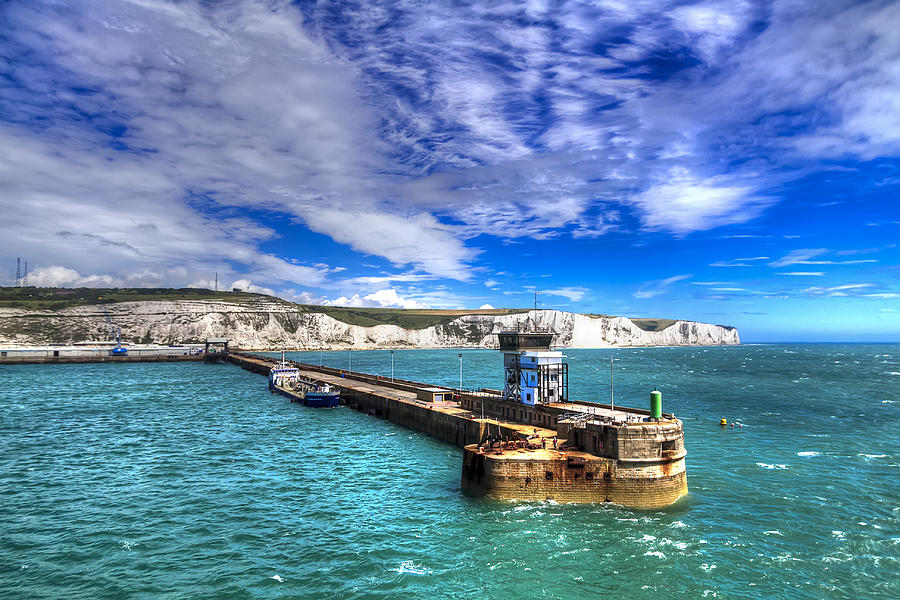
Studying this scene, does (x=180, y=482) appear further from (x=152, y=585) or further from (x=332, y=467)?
(x=152, y=585)

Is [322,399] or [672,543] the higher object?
[322,399]

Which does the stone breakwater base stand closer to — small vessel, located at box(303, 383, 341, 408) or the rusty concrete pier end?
the rusty concrete pier end

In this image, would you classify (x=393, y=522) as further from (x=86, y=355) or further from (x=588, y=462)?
(x=86, y=355)

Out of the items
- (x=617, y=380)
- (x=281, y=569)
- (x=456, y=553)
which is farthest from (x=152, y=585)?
(x=617, y=380)

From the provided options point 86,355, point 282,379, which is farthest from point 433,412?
point 86,355

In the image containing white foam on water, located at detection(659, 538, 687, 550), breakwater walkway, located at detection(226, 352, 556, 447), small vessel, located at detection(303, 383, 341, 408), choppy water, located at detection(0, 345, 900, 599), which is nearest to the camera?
choppy water, located at detection(0, 345, 900, 599)

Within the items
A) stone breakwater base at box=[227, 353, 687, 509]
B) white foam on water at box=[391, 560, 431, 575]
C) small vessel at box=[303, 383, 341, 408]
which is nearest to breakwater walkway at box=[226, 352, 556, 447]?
small vessel at box=[303, 383, 341, 408]

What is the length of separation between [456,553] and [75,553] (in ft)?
61.9

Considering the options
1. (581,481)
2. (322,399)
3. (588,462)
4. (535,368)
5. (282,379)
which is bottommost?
(322,399)

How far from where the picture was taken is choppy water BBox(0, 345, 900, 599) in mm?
21672

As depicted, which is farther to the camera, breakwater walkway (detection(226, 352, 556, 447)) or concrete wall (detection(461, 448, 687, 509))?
breakwater walkway (detection(226, 352, 556, 447))

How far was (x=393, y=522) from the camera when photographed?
28.3 metres

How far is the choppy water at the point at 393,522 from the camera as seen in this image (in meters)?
21.7

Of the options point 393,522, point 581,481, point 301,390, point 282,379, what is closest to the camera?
point 393,522
